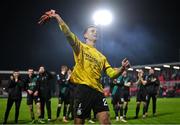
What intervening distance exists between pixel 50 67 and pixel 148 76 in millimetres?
71275

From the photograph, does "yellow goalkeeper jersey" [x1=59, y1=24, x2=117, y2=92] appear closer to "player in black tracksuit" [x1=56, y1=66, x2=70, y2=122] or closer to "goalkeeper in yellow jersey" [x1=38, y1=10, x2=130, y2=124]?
"goalkeeper in yellow jersey" [x1=38, y1=10, x2=130, y2=124]

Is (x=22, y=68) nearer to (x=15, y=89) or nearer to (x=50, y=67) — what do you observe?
(x=50, y=67)

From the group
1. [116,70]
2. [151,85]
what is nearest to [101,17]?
[151,85]

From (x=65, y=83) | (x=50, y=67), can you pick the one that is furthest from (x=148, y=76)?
(x=50, y=67)

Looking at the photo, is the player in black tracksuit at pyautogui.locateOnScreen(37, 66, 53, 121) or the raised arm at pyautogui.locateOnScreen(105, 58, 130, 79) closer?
the raised arm at pyautogui.locateOnScreen(105, 58, 130, 79)

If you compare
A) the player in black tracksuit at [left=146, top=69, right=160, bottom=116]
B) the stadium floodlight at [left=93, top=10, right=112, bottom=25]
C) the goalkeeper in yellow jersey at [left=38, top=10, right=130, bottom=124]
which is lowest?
the goalkeeper in yellow jersey at [left=38, top=10, right=130, bottom=124]

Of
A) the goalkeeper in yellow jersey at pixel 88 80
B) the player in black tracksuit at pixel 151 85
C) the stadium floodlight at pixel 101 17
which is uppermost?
the stadium floodlight at pixel 101 17

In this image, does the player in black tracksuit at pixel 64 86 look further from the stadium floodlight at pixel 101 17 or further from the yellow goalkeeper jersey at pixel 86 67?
the stadium floodlight at pixel 101 17

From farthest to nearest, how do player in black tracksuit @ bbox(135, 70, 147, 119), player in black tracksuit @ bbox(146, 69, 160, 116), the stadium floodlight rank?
the stadium floodlight
player in black tracksuit @ bbox(146, 69, 160, 116)
player in black tracksuit @ bbox(135, 70, 147, 119)

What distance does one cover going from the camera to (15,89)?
16906 mm

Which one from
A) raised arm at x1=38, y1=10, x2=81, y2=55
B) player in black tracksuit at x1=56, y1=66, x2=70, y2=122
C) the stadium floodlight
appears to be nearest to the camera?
raised arm at x1=38, y1=10, x2=81, y2=55

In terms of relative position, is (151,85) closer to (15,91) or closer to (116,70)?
(15,91)

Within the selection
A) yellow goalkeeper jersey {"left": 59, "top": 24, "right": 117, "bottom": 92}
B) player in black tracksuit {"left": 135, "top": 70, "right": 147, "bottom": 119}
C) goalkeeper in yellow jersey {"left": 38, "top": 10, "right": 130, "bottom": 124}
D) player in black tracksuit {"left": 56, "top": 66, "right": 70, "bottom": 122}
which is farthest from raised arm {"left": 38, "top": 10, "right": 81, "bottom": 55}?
player in black tracksuit {"left": 135, "top": 70, "right": 147, "bottom": 119}

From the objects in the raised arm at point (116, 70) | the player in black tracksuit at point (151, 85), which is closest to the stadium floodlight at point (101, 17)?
the player in black tracksuit at point (151, 85)
